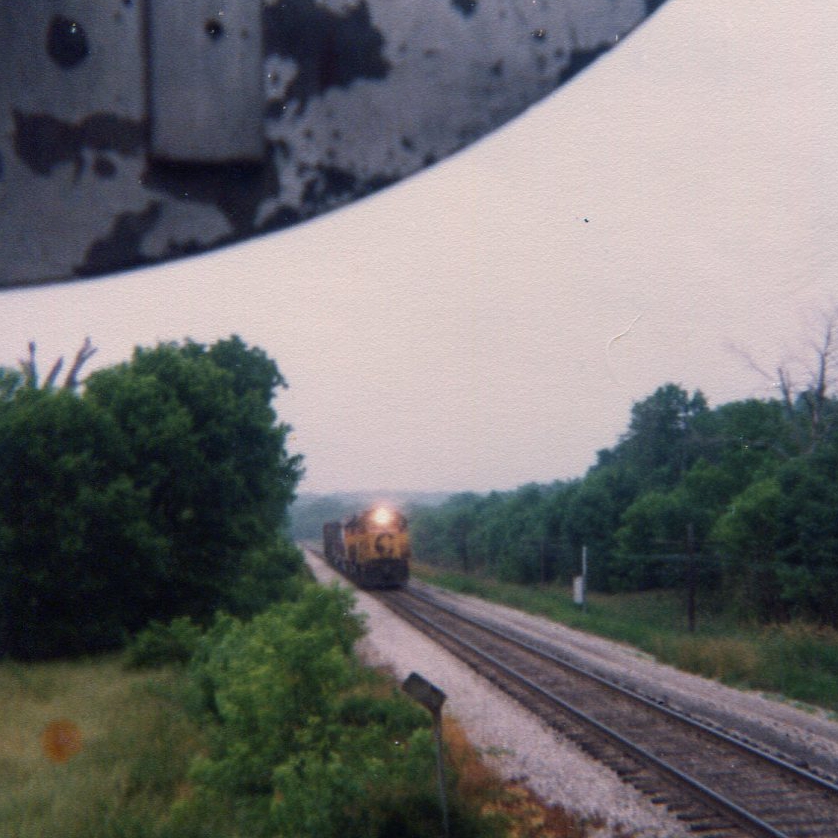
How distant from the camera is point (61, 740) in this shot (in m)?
11.9

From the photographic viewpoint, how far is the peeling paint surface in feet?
3.70

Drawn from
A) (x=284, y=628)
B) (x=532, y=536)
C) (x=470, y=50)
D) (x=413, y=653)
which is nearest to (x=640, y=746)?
(x=284, y=628)

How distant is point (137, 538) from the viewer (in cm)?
2052

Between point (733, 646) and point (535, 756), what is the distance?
857 cm

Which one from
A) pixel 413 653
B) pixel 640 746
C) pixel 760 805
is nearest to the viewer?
pixel 760 805

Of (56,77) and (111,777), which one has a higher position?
(56,77)

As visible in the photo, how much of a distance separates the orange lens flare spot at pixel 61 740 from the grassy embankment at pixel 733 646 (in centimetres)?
1114

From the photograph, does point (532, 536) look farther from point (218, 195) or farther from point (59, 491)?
point (218, 195)

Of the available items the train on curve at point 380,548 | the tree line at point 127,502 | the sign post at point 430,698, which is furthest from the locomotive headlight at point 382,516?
the sign post at point 430,698

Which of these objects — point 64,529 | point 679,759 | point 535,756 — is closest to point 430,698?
point 535,756

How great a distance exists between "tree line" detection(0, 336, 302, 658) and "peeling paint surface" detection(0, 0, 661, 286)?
60.5 feet

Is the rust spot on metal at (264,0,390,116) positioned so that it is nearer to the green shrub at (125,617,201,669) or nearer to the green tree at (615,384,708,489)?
→ the green shrub at (125,617,201,669)

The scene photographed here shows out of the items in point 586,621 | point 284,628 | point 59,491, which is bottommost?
point 586,621

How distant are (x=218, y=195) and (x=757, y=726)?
13.0m
